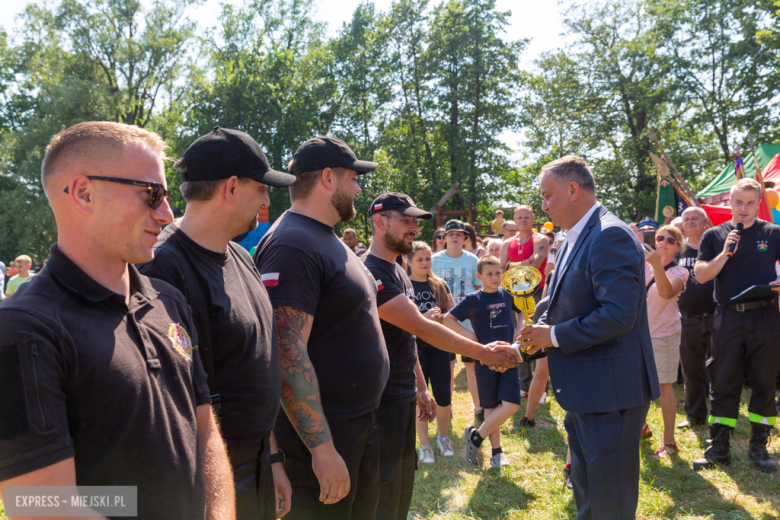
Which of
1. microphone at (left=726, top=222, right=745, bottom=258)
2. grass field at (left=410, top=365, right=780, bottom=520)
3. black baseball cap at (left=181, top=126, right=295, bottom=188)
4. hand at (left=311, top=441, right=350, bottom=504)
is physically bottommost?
grass field at (left=410, top=365, right=780, bottom=520)

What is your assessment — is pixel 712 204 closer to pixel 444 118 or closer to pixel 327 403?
pixel 327 403

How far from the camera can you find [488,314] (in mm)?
5512

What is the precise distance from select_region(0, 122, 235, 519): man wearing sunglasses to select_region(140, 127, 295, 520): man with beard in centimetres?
27

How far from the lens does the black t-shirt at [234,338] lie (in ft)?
6.24

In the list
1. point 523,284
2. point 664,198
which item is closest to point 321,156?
point 523,284


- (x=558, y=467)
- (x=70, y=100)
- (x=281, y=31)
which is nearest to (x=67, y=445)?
(x=558, y=467)

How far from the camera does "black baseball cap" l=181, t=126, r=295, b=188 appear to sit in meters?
2.07

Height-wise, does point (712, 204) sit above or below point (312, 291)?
above

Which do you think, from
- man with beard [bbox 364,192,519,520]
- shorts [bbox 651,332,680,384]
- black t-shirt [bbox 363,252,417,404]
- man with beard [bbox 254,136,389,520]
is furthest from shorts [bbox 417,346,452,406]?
man with beard [bbox 254,136,389,520]

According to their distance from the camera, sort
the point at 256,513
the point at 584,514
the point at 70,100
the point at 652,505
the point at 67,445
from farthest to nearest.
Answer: the point at 70,100
the point at 652,505
the point at 584,514
the point at 256,513
the point at 67,445

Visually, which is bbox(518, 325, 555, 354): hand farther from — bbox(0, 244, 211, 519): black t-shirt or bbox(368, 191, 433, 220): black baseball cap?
bbox(0, 244, 211, 519): black t-shirt

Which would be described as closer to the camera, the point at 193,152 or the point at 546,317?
the point at 193,152

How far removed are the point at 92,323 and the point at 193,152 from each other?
1033 millimetres

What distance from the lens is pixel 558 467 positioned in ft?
16.8
